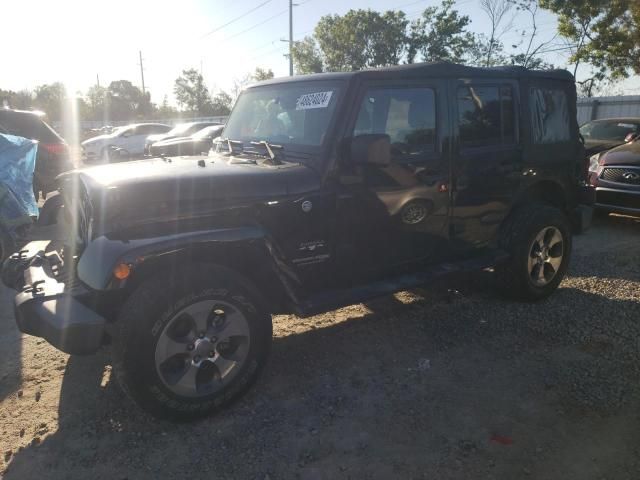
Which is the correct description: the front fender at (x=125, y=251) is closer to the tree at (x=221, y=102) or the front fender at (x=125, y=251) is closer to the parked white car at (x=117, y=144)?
the parked white car at (x=117, y=144)

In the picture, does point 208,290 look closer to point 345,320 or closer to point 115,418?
point 115,418

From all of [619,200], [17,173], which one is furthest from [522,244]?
[17,173]

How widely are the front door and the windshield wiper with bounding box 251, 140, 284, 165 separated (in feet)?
1.53

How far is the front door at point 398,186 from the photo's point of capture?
130 inches

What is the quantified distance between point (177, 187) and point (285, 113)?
121cm

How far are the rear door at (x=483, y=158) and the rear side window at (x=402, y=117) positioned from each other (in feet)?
0.90

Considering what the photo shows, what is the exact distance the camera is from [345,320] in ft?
14.1

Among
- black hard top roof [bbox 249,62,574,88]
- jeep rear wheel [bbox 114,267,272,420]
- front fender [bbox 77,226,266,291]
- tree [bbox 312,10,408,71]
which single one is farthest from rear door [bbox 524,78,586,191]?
tree [bbox 312,10,408,71]

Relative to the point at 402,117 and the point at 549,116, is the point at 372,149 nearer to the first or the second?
the point at 402,117

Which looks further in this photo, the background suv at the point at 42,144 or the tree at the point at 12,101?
the tree at the point at 12,101

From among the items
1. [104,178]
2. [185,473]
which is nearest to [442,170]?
[104,178]

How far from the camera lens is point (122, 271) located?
8.33 feet

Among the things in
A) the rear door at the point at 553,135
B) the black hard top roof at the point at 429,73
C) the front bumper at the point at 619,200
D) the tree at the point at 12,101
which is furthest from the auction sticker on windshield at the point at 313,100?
the tree at the point at 12,101

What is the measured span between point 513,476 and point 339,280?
1.59m
